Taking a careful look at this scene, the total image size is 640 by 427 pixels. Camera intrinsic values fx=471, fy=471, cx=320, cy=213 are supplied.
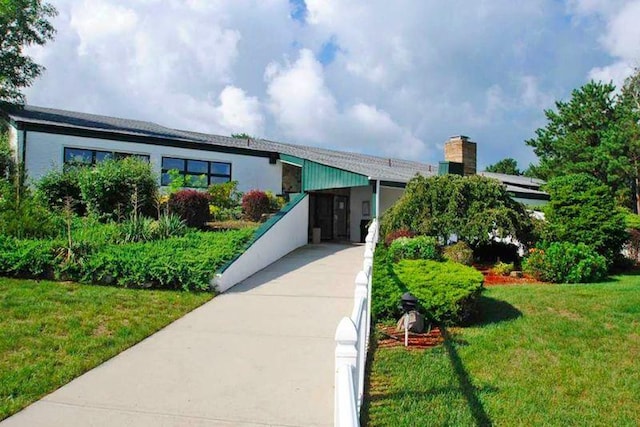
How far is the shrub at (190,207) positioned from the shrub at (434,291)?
779 cm

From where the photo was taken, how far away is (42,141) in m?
15.6

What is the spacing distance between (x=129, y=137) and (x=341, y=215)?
9088 millimetres

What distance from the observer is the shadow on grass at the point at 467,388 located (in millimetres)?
4152

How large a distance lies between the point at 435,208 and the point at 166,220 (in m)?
7.04

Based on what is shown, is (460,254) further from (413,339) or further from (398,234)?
(413,339)

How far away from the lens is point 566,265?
10727mm

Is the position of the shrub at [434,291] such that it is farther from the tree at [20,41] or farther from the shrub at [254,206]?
the tree at [20,41]

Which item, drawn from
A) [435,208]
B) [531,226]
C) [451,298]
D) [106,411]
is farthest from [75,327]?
[531,226]

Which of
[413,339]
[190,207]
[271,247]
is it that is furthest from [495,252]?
[190,207]

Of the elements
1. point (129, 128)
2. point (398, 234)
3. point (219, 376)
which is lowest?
point (219, 376)

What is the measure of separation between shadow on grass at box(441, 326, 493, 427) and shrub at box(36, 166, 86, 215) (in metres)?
11.7

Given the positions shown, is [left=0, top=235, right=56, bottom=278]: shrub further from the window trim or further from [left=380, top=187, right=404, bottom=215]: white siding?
[left=380, top=187, right=404, bottom=215]: white siding

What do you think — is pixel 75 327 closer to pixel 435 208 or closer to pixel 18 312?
pixel 18 312

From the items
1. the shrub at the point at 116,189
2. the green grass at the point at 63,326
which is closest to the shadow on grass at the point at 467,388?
the green grass at the point at 63,326
